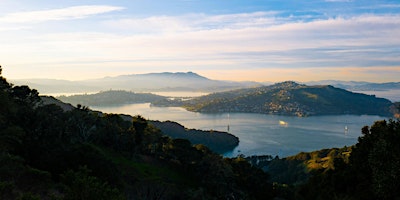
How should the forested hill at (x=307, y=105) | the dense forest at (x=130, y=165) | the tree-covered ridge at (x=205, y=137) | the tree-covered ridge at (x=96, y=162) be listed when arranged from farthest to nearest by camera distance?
1. the forested hill at (x=307, y=105)
2. the tree-covered ridge at (x=205, y=137)
3. the dense forest at (x=130, y=165)
4. the tree-covered ridge at (x=96, y=162)

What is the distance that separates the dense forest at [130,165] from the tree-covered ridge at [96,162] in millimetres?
44

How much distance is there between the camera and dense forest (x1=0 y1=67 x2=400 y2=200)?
→ 13.1 metres

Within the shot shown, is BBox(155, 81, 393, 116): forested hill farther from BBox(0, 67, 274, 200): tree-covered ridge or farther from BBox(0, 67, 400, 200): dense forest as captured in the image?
BBox(0, 67, 400, 200): dense forest

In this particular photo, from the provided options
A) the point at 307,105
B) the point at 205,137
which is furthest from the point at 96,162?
the point at 307,105

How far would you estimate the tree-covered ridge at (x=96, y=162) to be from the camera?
1222 cm

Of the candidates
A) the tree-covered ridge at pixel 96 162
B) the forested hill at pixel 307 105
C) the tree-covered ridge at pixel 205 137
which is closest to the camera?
the tree-covered ridge at pixel 96 162

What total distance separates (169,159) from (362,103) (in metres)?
172

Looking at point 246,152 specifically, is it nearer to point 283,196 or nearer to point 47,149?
point 283,196

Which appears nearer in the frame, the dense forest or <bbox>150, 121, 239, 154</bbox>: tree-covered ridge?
the dense forest

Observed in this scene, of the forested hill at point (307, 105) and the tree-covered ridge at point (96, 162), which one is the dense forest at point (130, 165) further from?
the forested hill at point (307, 105)

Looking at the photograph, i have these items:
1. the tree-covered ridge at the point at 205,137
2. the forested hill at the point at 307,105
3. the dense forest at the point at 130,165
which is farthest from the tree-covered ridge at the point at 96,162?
the forested hill at the point at 307,105

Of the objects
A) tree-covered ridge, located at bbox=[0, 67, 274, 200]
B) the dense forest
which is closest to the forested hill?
tree-covered ridge, located at bbox=[0, 67, 274, 200]

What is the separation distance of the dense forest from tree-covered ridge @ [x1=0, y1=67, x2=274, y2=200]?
4 centimetres

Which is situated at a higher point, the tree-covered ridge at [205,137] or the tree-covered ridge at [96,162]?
the tree-covered ridge at [96,162]
